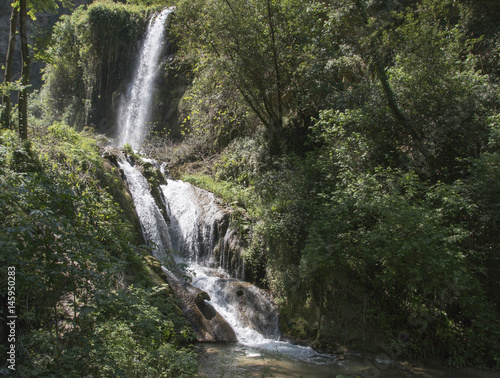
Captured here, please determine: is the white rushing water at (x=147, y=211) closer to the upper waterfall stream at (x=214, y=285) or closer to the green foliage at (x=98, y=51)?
the upper waterfall stream at (x=214, y=285)

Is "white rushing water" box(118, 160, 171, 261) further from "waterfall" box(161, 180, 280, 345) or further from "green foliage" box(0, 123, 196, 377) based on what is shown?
"green foliage" box(0, 123, 196, 377)

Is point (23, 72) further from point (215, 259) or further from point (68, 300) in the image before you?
point (215, 259)

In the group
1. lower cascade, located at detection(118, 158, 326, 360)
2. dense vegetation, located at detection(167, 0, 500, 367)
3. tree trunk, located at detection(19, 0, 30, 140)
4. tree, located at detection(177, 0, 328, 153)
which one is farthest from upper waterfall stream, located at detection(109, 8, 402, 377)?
tree, located at detection(177, 0, 328, 153)

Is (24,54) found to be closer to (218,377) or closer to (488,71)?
(218,377)

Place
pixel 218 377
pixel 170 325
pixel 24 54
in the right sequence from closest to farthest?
pixel 170 325 < pixel 218 377 < pixel 24 54

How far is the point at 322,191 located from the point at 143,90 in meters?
16.0

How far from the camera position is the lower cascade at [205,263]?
8.12 m

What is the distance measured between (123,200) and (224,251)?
11.5ft

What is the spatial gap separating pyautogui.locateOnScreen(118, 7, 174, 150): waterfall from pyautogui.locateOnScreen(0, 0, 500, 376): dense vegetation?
679 centimetres

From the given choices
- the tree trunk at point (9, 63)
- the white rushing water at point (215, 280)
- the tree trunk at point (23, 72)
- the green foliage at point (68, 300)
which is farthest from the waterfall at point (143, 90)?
the green foliage at point (68, 300)

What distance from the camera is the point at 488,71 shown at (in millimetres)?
10984

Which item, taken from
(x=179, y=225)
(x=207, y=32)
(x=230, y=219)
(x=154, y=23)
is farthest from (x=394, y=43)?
(x=154, y=23)

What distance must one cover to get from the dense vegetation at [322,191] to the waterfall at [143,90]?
6788 millimetres

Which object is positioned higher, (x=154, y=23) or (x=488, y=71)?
(x=154, y=23)
